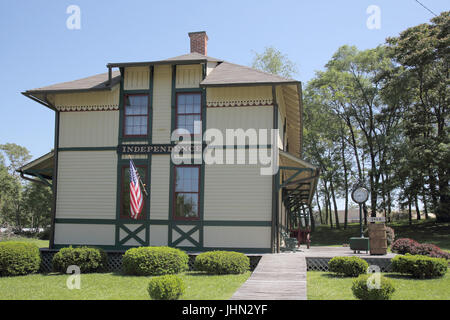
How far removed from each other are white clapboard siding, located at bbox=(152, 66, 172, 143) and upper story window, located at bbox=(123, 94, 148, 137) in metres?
0.39

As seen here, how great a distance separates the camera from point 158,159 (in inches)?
594

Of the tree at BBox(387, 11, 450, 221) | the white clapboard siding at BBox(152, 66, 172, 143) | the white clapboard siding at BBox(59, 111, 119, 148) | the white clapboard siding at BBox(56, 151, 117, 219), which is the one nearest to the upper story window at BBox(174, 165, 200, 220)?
the white clapboard siding at BBox(152, 66, 172, 143)

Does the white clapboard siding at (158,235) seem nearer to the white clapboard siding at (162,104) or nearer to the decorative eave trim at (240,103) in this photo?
the white clapboard siding at (162,104)

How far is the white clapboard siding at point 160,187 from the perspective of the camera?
1487cm

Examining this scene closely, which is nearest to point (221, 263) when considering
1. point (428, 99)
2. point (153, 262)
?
point (153, 262)

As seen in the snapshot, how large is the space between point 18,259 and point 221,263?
6076 millimetres

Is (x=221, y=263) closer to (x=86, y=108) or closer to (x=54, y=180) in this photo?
(x=54, y=180)

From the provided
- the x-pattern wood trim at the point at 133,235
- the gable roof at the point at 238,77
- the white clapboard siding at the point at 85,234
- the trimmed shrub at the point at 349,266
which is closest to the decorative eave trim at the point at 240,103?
the gable roof at the point at 238,77

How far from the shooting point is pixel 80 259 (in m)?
13.0

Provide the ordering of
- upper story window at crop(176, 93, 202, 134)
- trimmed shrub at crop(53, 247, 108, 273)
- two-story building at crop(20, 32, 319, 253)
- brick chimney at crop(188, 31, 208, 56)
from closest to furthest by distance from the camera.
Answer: trimmed shrub at crop(53, 247, 108, 273) < two-story building at crop(20, 32, 319, 253) < upper story window at crop(176, 93, 202, 134) < brick chimney at crop(188, 31, 208, 56)

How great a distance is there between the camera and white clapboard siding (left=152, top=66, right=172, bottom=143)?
15.2m
